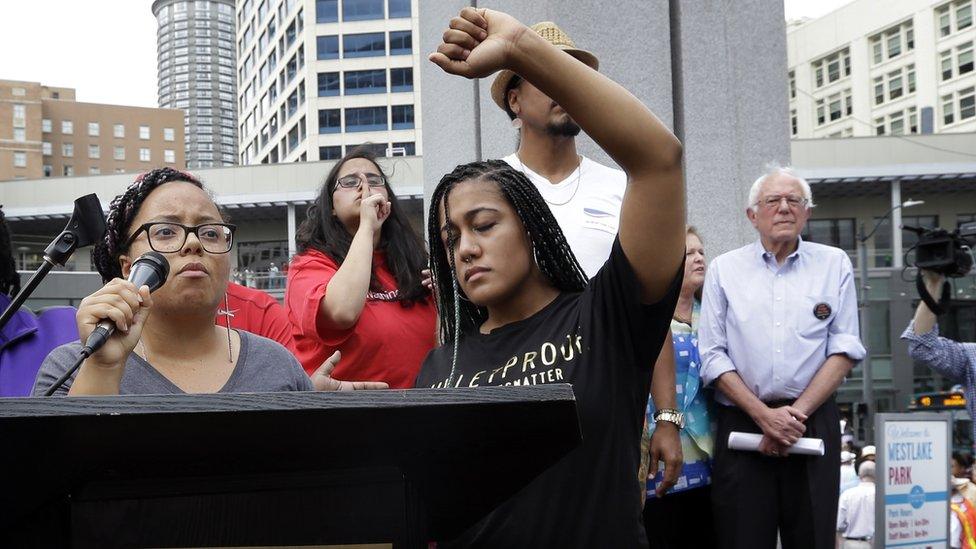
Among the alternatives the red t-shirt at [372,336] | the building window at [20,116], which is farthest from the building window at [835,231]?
the building window at [20,116]

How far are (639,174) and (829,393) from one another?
282cm

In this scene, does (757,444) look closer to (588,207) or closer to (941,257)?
(588,207)

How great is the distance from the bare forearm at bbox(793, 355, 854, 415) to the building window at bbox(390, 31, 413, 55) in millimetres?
85854

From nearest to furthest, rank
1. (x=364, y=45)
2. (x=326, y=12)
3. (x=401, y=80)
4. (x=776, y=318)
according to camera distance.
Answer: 1. (x=776, y=318)
2. (x=401, y=80)
3. (x=364, y=45)
4. (x=326, y=12)

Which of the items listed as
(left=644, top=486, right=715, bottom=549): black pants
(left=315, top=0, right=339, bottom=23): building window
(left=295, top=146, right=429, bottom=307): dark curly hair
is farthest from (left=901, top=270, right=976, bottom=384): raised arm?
(left=315, top=0, right=339, bottom=23): building window

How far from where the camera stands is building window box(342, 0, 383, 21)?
88.4 meters

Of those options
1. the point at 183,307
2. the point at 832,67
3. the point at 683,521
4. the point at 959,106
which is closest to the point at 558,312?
the point at 183,307

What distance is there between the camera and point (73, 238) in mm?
2018

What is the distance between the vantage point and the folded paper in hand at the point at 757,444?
14.5 feet

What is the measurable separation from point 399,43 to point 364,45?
9.54 ft

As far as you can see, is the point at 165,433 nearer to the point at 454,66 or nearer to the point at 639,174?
the point at 454,66

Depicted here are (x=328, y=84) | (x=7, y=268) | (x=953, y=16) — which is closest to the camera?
(x=7, y=268)

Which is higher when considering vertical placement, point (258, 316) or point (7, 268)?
point (7, 268)

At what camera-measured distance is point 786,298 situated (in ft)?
15.7
